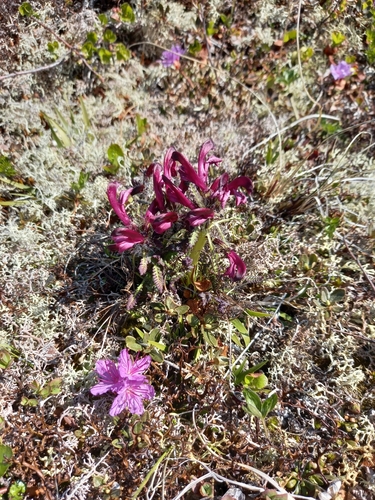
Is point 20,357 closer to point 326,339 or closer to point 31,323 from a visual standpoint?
point 31,323

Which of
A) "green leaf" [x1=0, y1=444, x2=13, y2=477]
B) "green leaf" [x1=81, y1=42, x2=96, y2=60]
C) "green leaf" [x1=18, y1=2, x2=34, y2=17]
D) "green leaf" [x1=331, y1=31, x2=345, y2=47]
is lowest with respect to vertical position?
"green leaf" [x1=0, y1=444, x2=13, y2=477]

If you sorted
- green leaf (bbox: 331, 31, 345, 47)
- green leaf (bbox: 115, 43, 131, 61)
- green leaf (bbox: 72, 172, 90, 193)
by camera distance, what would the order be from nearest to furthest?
1. green leaf (bbox: 72, 172, 90, 193)
2. green leaf (bbox: 115, 43, 131, 61)
3. green leaf (bbox: 331, 31, 345, 47)

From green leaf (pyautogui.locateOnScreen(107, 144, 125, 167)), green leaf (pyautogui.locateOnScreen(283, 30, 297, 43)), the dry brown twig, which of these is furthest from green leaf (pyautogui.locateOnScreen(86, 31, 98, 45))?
the dry brown twig

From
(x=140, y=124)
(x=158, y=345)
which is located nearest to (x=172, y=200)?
(x=158, y=345)

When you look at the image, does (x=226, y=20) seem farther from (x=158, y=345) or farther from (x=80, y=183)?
(x=158, y=345)

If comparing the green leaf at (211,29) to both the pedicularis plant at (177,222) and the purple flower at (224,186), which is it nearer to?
the pedicularis plant at (177,222)

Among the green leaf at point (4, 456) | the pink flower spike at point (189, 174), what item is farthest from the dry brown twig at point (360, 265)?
the green leaf at point (4, 456)

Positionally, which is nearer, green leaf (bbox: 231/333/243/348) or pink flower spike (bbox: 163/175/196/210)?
pink flower spike (bbox: 163/175/196/210)

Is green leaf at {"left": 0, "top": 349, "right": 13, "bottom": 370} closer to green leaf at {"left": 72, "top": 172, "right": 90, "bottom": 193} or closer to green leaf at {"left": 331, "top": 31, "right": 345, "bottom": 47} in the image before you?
green leaf at {"left": 72, "top": 172, "right": 90, "bottom": 193}
